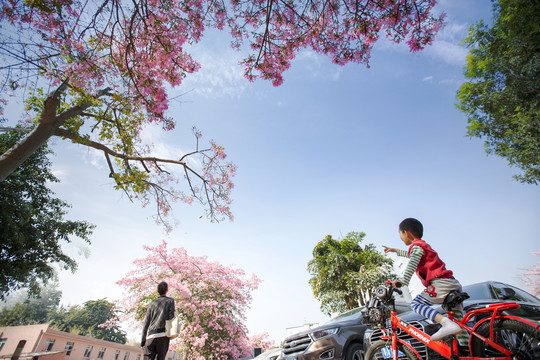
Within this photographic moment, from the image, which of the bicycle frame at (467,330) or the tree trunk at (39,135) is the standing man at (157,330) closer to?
the bicycle frame at (467,330)

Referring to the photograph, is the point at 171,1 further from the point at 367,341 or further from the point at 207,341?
the point at 207,341

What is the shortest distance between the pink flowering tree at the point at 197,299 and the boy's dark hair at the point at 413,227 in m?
13.1

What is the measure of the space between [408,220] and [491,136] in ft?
43.1

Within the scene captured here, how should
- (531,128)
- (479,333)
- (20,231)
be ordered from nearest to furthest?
1. (479,333)
2. (531,128)
3. (20,231)

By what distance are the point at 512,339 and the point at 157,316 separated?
183 inches

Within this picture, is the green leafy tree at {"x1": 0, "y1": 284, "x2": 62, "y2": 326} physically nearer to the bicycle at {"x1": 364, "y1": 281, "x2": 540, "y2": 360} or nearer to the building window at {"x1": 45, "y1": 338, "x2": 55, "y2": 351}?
the building window at {"x1": 45, "y1": 338, "x2": 55, "y2": 351}

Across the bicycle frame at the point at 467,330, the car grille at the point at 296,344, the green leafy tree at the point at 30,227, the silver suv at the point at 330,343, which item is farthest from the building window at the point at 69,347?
the bicycle frame at the point at 467,330

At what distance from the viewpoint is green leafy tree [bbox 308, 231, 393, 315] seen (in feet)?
55.3

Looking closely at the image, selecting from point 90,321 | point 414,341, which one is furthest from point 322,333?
point 90,321

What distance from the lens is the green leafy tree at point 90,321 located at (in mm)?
42188

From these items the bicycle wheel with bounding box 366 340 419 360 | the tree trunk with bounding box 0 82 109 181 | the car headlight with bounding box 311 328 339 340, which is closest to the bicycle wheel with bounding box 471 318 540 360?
the bicycle wheel with bounding box 366 340 419 360

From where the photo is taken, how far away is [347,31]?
15.5 feet

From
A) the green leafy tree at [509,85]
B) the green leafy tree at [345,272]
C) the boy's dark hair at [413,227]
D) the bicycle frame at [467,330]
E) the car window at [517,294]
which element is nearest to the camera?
the bicycle frame at [467,330]

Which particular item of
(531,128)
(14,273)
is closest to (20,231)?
(14,273)
